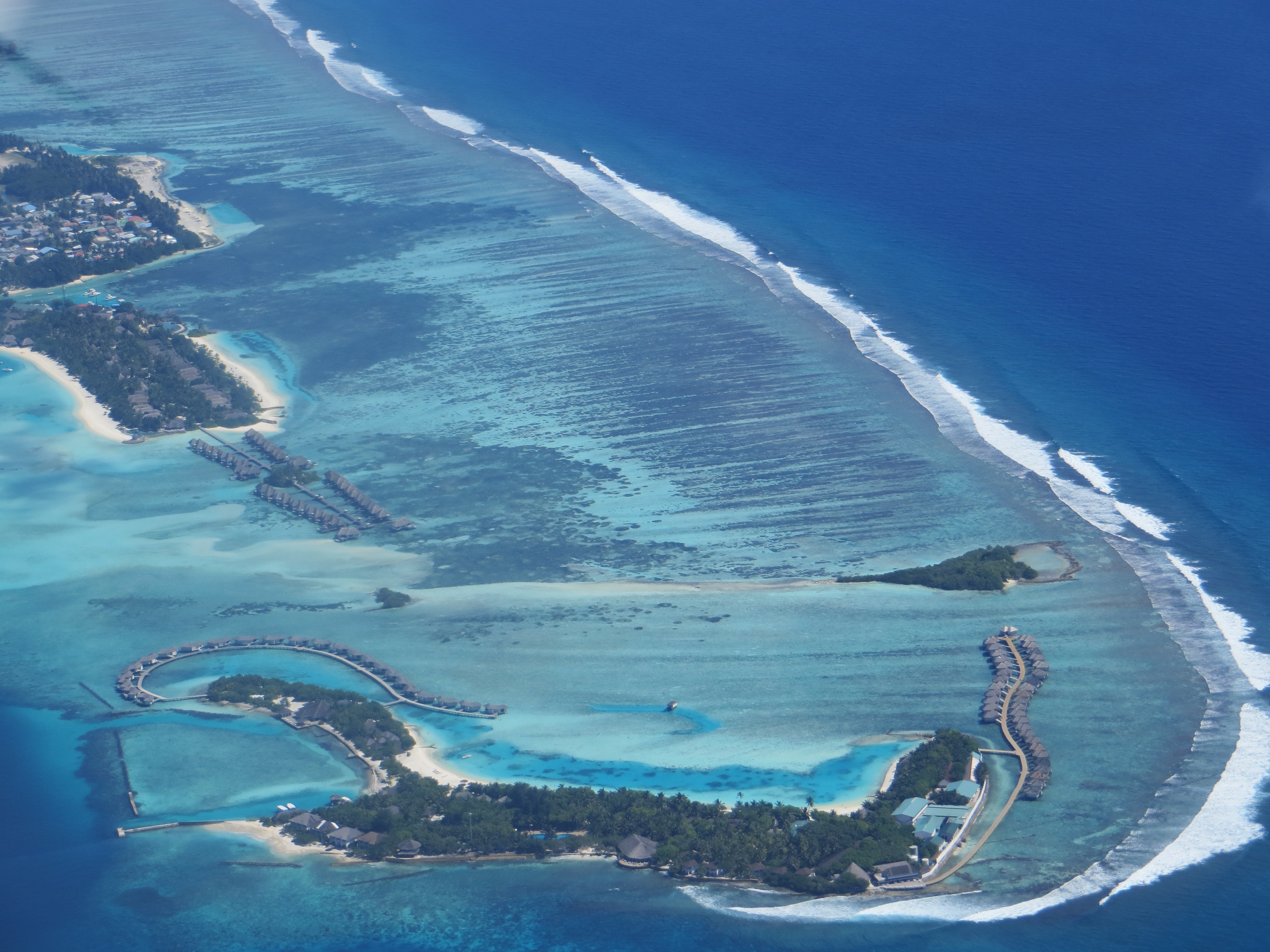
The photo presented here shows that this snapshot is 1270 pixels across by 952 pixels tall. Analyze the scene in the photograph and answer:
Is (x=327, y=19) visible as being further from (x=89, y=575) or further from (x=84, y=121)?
(x=89, y=575)

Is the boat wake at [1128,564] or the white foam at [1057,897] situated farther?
the boat wake at [1128,564]

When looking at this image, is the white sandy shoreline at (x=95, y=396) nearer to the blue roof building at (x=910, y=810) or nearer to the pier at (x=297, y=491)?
the pier at (x=297, y=491)

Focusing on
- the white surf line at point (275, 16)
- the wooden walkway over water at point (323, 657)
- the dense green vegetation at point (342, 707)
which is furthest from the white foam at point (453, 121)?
the dense green vegetation at point (342, 707)

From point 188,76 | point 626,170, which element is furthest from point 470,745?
point 188,76

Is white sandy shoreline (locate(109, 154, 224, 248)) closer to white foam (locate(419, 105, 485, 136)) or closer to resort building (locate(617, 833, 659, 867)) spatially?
white foam (locate(419, 105, 485, 136))

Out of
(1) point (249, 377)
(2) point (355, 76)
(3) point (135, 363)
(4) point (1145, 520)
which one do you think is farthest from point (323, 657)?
(2) point (355, 76)
